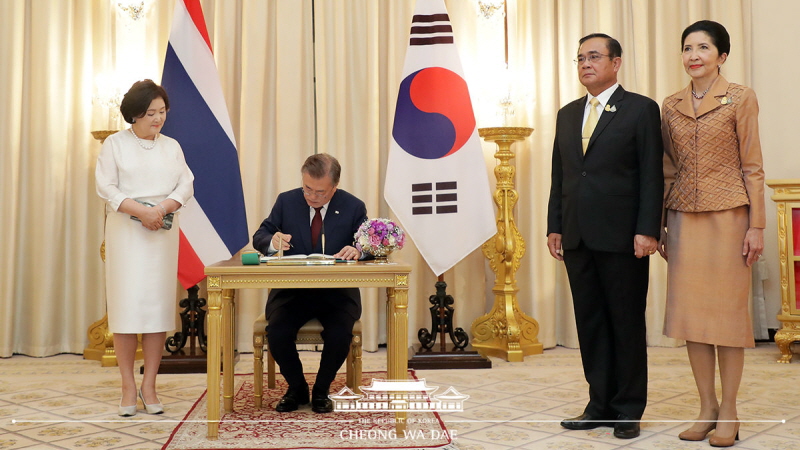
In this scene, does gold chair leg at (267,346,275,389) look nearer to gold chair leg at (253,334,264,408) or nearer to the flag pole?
gold chair leg at (253,334,264,408)

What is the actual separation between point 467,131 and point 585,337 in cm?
194

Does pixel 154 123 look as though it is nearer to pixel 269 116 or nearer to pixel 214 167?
pixel 214 167

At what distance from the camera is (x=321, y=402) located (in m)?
3.37

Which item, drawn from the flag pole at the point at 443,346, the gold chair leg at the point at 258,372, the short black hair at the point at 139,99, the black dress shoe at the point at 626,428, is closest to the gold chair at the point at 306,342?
the gold chair leg at the point at 258,372

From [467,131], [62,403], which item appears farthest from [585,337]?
[62,403]

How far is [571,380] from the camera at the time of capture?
13.5 ft

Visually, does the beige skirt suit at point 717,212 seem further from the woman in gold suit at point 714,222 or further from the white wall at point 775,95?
the white wall at point 775,95

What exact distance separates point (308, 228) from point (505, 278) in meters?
1.83

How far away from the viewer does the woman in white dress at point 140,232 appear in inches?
133

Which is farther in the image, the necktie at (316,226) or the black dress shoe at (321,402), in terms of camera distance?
the necktie at (316,226)

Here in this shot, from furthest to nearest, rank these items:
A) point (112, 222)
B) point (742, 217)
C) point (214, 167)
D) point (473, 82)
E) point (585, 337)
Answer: point (473, 82) → point (214, 167) → point (112, 222) → point (585, 337) → point (742, 217)

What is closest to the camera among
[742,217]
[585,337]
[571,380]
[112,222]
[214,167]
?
[742,217]

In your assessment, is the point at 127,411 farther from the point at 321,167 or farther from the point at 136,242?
the point at 321,167

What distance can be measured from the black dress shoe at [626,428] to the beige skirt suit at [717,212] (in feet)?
1.34
